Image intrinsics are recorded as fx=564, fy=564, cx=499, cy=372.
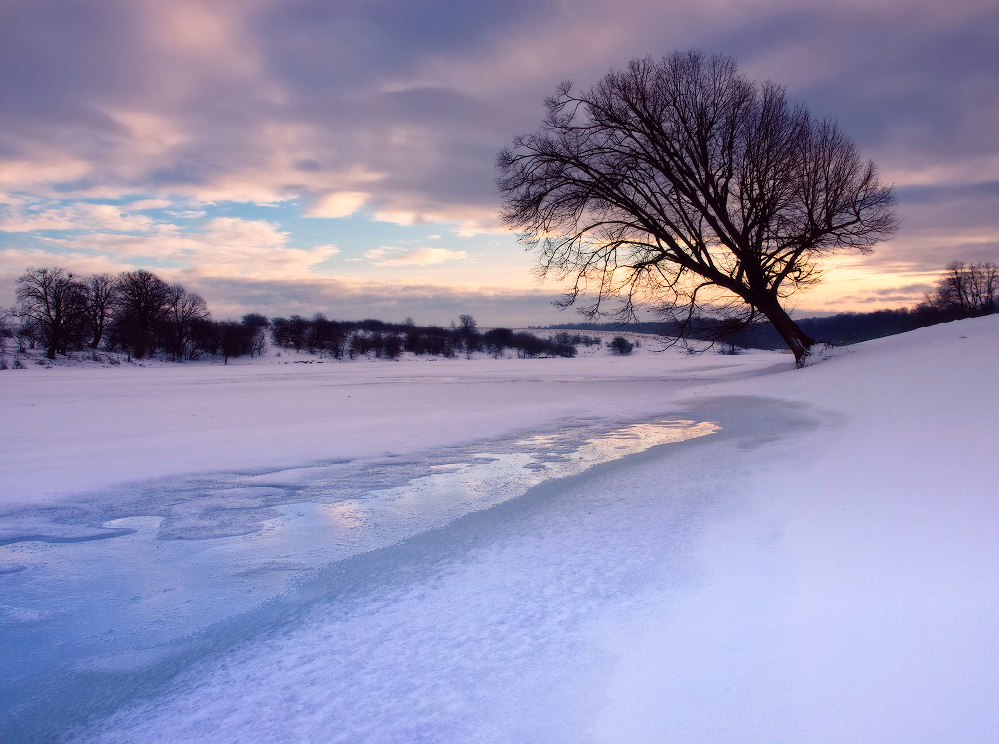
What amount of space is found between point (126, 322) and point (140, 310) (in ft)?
9.44

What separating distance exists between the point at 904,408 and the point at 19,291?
71191 millimetres

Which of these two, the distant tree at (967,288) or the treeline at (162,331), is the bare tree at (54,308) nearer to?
the treeline at (162,331)

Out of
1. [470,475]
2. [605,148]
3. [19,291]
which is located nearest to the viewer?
[470,475]

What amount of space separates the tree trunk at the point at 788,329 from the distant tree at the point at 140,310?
6082 cm

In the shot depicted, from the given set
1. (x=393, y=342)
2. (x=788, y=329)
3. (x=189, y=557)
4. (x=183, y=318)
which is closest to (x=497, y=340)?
(x=393, y=342)

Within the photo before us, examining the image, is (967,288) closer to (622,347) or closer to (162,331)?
(622,347)

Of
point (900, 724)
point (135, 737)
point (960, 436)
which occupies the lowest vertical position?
point (135, 737)

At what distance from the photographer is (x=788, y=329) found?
1609cm

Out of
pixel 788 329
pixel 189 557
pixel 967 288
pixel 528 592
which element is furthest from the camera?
pixel 967 288

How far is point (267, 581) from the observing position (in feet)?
11.2

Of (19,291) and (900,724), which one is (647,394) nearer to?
(900,724)

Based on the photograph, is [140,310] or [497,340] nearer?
[140,310]

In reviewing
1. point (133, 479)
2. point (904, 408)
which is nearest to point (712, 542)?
point (904, 408)

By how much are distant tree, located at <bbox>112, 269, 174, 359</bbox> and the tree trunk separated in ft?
200
